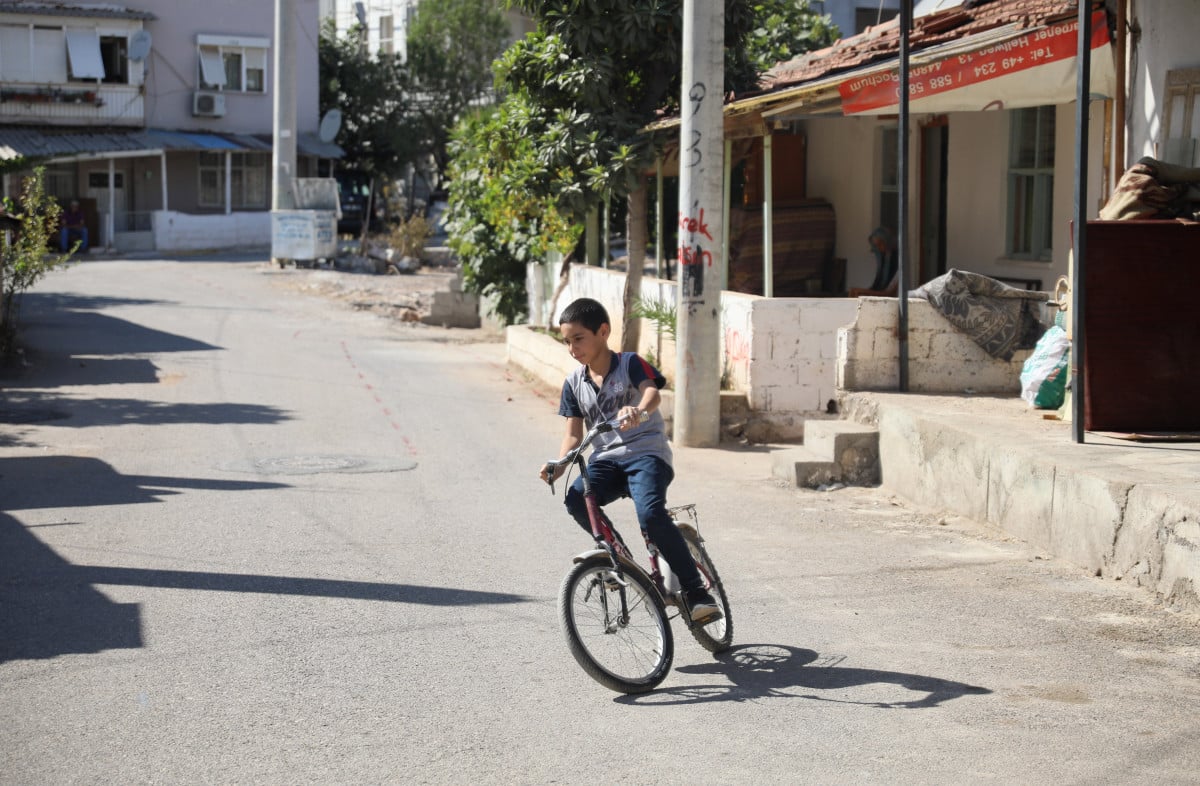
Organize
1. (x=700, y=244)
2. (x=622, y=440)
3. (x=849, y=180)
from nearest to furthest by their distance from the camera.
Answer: (x=622, y=440)
(x=700, y=244)
(x=849, y=180)

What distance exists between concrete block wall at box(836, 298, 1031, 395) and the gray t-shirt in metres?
5.08

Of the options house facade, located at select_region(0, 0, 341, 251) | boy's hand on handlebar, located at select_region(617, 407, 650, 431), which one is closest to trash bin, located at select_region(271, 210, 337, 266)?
house facade, located at select_region(0, 0, 341, 251)

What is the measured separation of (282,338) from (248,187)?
88.8ft

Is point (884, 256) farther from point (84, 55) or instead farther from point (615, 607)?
point (84, 55)

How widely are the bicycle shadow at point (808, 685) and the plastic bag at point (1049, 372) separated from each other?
4.39 m

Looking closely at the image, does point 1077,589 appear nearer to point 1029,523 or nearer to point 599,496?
point 1029,523

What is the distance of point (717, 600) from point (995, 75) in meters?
Result: 5.78

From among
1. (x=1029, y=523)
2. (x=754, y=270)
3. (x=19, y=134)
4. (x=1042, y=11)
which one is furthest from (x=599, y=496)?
(x=19, y=134)

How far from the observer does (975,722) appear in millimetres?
4980

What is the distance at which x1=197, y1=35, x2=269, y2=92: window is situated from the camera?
43.7 m

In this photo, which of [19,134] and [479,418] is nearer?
[479,418]

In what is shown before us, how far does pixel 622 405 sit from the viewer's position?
5.71 m

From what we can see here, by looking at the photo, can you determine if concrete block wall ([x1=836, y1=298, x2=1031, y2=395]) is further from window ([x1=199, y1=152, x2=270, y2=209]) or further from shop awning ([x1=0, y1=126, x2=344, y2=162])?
window ([x1=199, y1=152, x2=270, y2=209])

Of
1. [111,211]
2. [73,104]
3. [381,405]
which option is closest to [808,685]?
[381,405]
